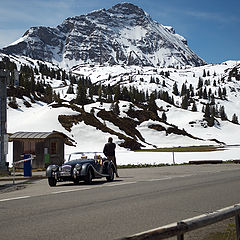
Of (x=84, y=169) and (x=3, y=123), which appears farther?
(x=3, y=123)

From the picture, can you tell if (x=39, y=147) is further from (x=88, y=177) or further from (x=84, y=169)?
(x=84, y=169)

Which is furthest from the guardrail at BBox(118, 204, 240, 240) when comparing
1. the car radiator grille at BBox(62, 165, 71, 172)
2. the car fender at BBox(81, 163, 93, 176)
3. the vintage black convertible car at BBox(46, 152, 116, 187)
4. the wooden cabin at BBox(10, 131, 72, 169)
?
the wooden cabin at BBox(10, 131, 72, 169)

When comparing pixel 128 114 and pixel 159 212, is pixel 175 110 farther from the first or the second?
pixel 159 212

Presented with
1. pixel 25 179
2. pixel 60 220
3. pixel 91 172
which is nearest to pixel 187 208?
pixel 60 220

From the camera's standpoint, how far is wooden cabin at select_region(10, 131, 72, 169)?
33.0m

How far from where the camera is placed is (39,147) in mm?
33250

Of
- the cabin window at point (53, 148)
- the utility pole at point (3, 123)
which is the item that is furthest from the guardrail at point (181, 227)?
the cabin window at point (53, 148)

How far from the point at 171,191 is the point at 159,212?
4173 mm

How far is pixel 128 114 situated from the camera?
114 metres

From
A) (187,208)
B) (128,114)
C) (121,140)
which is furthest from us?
(128,114)

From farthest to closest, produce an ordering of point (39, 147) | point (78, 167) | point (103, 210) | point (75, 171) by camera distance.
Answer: point (39, 147) < point (78, 167) < point (75, 171) < point (103, 210)

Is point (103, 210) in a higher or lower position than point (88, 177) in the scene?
lower

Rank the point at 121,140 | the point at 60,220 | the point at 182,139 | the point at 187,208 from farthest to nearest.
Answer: the point at 182,139
the point at 121,140
the point at 187,208
the point at 60,220

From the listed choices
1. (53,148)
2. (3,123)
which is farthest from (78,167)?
(53,148)
